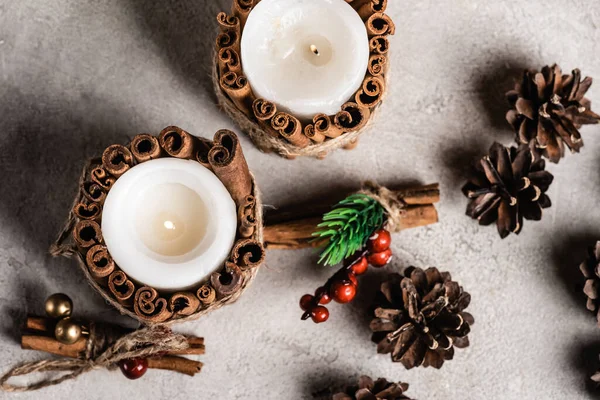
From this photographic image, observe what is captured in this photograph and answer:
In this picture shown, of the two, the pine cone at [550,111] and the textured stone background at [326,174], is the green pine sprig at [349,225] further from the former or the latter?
the pine cone at [550,111]

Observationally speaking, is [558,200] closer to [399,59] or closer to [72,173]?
[399,59]

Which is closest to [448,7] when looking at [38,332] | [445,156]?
[445,156]

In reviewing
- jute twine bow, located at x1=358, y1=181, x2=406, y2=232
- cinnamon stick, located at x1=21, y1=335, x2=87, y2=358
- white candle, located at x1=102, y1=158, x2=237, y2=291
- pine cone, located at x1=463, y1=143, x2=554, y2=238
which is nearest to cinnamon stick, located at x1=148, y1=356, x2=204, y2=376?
cinnamon stick, located at x1=21, y1=335, x2=87, y2=358

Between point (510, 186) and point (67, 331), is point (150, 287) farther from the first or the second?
point (510, 186)

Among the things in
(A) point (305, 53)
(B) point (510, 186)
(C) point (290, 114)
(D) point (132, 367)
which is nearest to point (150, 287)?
(D) point (132, 367)

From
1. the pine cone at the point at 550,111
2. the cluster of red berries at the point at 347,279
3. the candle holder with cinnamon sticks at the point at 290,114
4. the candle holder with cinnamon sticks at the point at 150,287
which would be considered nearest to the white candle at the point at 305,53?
the candle holder with cinnamon sticks at the point at 290,114
